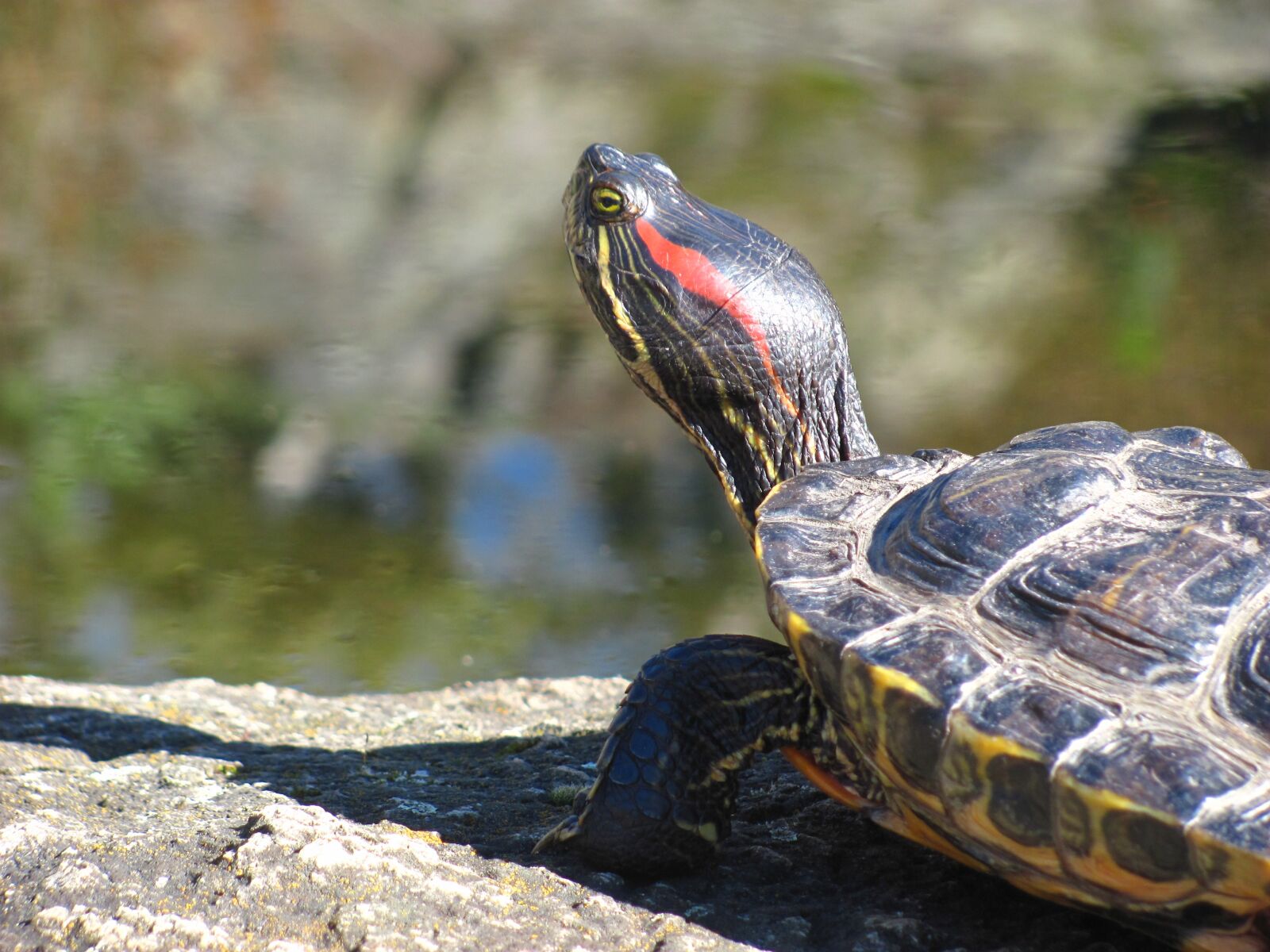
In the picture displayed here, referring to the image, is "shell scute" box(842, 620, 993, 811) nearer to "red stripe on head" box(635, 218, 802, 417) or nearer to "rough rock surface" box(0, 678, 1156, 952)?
"rough rock surface" box(0, 678, 1156, 952)

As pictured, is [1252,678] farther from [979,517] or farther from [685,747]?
[685,747]

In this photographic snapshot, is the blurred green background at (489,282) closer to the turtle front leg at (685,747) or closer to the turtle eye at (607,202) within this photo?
the turtle eye at (607,202)

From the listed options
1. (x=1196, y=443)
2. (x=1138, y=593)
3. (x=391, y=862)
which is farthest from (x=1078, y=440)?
(x=391, y=862)

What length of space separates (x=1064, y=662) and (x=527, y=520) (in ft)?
12.0

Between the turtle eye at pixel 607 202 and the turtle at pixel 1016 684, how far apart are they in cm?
76

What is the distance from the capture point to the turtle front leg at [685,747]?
2.07 meters

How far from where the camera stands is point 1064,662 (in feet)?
6.18

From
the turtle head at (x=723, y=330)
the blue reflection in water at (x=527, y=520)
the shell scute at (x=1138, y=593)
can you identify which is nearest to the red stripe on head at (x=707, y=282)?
the turtle head at (x=723, y=330)

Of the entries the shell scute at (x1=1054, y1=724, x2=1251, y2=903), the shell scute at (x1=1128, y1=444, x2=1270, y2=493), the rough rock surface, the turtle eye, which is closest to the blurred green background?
the rough rock surface

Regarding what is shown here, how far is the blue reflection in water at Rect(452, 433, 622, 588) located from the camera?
16.2 ft

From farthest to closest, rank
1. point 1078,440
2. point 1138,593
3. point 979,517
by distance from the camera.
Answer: point 1078,440, point 979,517, point 1138,593

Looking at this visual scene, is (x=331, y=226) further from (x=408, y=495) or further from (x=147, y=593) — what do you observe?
(x=147, y=593)

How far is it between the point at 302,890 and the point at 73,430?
4687 mm

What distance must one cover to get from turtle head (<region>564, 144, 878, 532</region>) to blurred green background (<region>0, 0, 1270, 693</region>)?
166 cm
